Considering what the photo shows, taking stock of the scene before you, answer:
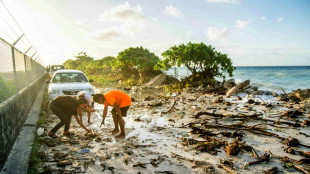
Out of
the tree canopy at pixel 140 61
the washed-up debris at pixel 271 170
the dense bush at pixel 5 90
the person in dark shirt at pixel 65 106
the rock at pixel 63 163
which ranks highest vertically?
the tree canopy at pixel 140 61

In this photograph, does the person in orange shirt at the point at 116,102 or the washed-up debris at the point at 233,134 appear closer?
the person in orange shirt at the point at 116,102

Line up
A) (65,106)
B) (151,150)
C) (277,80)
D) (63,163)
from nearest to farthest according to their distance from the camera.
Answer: (63,163) < (151,150) < (65,106) < (277,80)

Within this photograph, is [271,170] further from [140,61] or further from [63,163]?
[140,61]

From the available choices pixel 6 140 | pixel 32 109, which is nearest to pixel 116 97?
pixel 6 140

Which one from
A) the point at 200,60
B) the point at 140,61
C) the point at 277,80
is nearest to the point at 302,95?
the point at 200,60

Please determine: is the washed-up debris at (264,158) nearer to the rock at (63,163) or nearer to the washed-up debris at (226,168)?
the washed-up debris at (226,168)

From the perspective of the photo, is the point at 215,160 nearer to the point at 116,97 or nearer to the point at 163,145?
the point at 163,145

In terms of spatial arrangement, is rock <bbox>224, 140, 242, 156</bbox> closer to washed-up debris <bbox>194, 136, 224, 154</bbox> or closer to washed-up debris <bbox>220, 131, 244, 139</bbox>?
washed-up debris <bbox>194, 136, 224, 154</bbox>

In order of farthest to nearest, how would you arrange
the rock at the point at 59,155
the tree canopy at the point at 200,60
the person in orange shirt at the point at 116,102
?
1. the tree canopy at the point at 200,60
2. the person in orange shirt at the point at 116,102
3. the rock at the point at 59,155

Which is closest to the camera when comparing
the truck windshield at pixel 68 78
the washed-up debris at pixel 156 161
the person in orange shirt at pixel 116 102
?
the washed-up debris at pixel 156 161

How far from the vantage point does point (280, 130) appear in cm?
589

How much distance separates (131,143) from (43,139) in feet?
7.12

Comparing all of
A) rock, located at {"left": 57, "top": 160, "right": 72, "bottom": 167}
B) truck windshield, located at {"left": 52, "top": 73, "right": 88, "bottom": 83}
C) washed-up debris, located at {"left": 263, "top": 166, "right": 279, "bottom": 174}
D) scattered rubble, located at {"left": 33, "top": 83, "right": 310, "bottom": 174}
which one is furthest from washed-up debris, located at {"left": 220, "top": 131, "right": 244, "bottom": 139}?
truck windshield, located at {"left": 52, "top": 73, "right": 88, "bottom": 83}

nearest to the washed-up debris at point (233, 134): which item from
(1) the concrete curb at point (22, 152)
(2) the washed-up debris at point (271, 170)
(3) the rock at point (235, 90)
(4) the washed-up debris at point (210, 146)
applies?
(4) the washed-up debris at point (210, 146)
